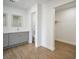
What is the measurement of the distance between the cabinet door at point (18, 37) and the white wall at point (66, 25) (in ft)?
8.14

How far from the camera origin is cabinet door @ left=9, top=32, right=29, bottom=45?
10.8 ft

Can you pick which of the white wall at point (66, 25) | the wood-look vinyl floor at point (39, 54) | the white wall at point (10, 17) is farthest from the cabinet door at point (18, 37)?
the white wall at point (66, 25)

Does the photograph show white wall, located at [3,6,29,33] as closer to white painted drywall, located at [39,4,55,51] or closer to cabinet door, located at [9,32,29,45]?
cabinet door, located at [9,32,29,45]

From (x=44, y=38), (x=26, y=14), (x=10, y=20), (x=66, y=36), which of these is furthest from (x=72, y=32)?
(x=10, y=20)

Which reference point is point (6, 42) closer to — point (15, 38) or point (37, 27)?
point (15, 38)

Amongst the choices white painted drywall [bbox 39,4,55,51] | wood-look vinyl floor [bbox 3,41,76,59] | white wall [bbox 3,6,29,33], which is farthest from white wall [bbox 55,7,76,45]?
white wall [bbox 3,6,29,33]

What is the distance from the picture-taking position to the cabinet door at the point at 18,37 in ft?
10.8

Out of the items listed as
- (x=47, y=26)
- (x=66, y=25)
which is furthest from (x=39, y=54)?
(x=66, y=25)

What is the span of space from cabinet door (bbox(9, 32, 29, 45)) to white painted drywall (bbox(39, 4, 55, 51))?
1.05 metres

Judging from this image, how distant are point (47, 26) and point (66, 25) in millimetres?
1690

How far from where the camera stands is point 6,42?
3.05 meters

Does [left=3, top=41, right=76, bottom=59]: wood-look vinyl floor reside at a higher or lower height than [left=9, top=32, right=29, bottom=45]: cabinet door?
lower

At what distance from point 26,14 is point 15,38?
6.56ft

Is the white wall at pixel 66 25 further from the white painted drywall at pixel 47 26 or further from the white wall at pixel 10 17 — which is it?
the white wall at pixel 10 17
